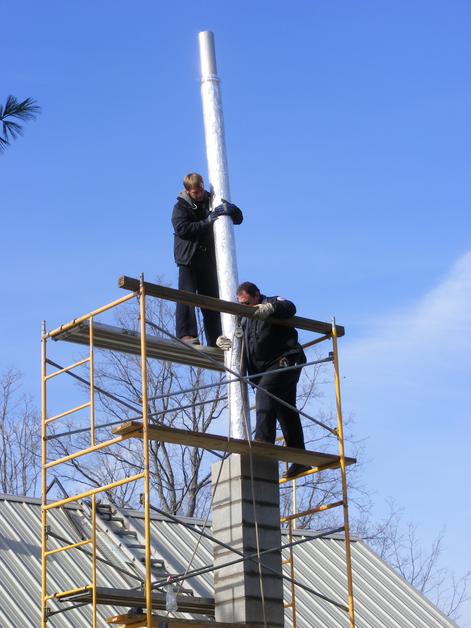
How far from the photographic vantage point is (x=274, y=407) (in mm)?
11781

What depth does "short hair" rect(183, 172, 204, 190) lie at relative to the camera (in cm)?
1260

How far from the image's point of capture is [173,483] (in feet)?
102

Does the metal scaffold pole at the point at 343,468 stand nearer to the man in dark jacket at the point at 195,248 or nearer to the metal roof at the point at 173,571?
the man in dark jacket at the point at 195,248

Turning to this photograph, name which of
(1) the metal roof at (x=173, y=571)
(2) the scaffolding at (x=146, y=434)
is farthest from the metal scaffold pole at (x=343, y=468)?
(1) the metal roof at (x=173, y=571)

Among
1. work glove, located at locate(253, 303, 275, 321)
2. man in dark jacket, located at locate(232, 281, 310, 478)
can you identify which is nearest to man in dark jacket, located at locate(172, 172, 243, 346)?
man in dark jacket, located at locate(232, 281, 310, 478)

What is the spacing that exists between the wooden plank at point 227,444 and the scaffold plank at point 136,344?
0.78 m

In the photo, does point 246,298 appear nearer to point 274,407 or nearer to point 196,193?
point 274,407

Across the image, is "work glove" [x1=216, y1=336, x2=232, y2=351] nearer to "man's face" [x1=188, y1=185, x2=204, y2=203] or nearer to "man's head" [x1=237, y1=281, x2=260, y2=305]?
"man's head" [x1=237, y1=281, x2=260, y2=305]

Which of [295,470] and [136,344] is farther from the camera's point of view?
[295,470]

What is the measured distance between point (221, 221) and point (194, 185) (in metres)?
0.52

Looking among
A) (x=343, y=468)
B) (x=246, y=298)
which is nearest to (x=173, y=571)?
(x=343, y=468)

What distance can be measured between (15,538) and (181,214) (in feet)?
15.4

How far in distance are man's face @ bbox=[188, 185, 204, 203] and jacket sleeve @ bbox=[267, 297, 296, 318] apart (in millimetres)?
1618

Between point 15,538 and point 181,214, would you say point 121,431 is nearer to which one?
point 181,214
